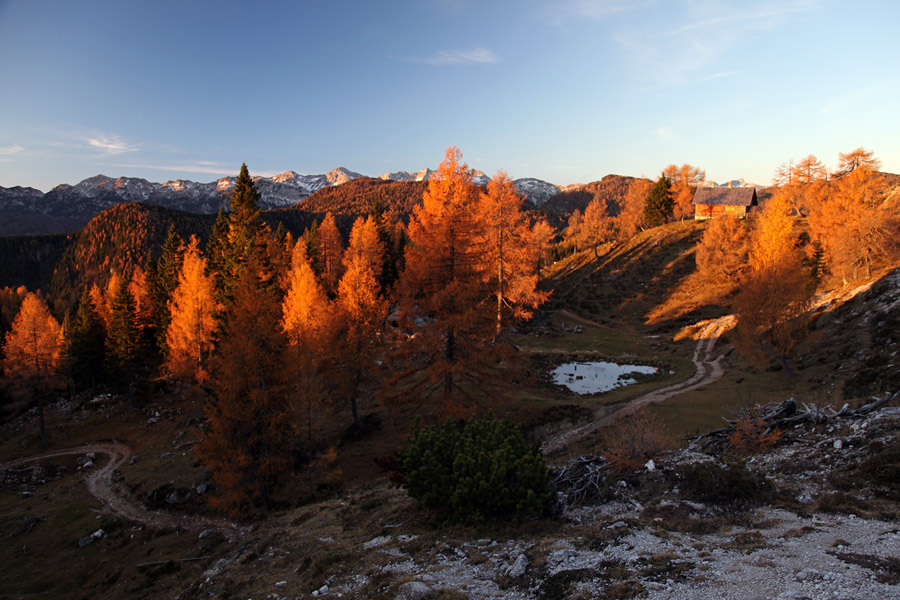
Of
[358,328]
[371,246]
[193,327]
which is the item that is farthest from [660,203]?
[193,327]

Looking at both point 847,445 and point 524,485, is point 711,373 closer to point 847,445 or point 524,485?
point 847,445

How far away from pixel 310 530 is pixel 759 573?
1351 centimetres

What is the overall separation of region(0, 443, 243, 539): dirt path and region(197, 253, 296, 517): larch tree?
2.47m

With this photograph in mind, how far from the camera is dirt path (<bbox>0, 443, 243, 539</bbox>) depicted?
2156 cm

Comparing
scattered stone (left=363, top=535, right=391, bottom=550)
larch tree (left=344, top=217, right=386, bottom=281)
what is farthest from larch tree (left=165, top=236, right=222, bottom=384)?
scattered stone (left=363, top=535, right=391, bottom=550)

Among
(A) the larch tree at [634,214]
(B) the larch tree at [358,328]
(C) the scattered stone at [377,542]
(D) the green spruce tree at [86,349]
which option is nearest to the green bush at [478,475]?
(C) the scattered stone at [377,542]

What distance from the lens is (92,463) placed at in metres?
34.2

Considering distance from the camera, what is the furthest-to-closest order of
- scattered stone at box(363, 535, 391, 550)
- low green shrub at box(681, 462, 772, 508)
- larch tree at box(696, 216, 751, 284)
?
larch tree at box(696, 216, 751, 284)
scattered stone at box(363, 535, 391, 550)
low green shrub at box(681, 462, 772, 508)

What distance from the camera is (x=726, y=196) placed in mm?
82312

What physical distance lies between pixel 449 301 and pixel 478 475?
11.0 meters

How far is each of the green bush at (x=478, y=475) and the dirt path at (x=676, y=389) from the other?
Answer: 1027cm

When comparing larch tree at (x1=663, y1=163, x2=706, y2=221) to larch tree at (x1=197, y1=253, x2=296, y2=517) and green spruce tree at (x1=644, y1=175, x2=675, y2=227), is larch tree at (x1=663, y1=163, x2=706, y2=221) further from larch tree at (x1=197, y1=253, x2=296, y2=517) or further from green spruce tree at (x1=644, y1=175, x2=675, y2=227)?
larch tree at (x1=197, y1=253, x2=296, y2=517)

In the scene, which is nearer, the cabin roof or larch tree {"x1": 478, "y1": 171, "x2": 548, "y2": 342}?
larch tree {"x1": 478, "y1": 171, "x2": 548, "y2": 342}

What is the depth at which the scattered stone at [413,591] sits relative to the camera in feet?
24.1
